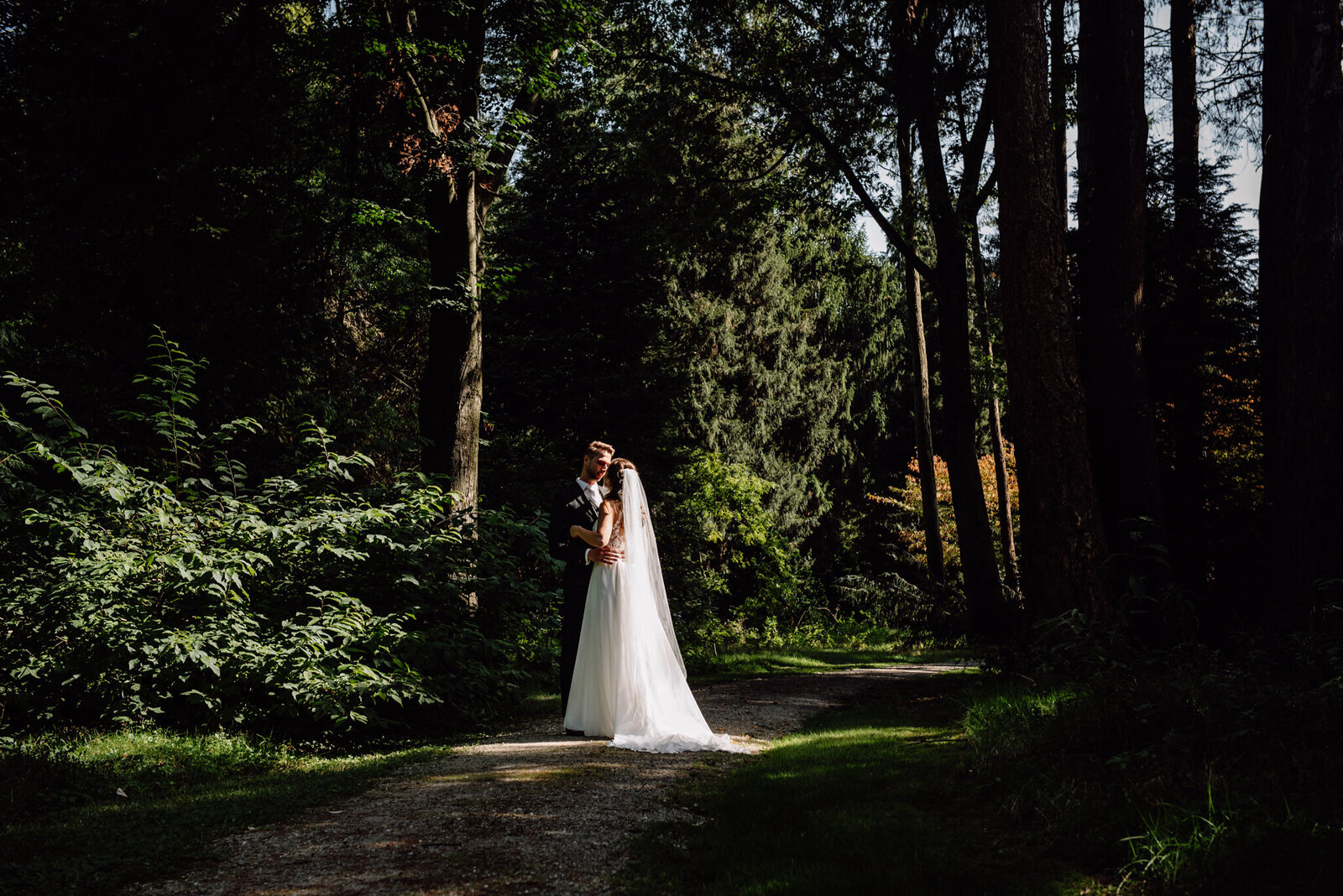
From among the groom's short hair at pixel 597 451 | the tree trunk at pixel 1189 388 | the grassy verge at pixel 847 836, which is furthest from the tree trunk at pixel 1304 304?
the groom's short hair at pixel 597 451

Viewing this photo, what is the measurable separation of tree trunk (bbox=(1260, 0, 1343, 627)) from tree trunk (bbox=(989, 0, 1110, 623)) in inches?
75.2

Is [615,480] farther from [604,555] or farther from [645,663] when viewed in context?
[645,663]

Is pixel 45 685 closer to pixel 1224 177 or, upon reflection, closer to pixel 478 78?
pixel 478 78

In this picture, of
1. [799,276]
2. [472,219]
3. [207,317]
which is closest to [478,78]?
[472,219]

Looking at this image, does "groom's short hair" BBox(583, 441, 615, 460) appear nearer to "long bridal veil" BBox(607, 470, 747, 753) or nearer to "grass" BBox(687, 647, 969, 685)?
"long bridal veil" BBox(607, 470, 747, 753)

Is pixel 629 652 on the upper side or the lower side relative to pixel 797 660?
upper

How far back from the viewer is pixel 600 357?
20.8 m

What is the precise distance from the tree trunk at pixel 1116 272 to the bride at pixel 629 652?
485cm

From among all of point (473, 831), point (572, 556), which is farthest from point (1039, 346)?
point (473, 831)

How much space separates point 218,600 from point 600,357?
14303 mm

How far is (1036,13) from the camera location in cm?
818

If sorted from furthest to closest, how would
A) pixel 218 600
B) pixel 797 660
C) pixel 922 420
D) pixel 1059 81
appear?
pixel 922 420 → pixel 797 660 → pixel 1059 81 → pixel 218 600

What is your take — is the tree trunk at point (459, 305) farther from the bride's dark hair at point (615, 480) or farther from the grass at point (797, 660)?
the grass at point (797, 660)

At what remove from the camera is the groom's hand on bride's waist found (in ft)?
24.5
